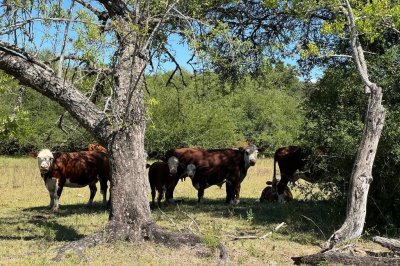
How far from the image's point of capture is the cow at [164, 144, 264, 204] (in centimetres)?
1542

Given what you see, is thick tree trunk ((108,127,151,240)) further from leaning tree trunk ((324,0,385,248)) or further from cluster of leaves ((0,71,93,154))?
leaning tree trunk ((324,0,385,248))

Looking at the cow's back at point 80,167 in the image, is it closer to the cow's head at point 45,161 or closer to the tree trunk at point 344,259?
the cow's head at point 45,161

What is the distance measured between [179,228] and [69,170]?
6.09 m

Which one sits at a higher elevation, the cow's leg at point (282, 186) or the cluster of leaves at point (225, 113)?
the cluster of leaves at point (225, 113)

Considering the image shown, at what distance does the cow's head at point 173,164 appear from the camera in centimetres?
1462

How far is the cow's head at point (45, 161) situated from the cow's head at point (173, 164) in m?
3.19

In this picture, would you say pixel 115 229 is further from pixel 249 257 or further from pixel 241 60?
pixel 241 60

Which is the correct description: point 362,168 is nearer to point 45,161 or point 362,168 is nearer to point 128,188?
point 128,188

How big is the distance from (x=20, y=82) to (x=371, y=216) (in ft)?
24.5

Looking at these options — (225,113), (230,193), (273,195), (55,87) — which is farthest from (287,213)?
(225,113)

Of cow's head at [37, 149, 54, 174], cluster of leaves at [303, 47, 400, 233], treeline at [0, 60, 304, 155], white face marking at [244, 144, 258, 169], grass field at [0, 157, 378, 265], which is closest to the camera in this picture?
grass field at [0, 157, 378, 265]

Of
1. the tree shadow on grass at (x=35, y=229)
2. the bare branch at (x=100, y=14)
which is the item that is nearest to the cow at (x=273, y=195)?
the tree shadow on grass at (x=35, y=229)

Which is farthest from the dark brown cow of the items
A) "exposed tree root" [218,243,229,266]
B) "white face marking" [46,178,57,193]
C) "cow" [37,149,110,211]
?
"exposed tree root" [218,243,229,266]

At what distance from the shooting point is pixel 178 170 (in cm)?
1523
